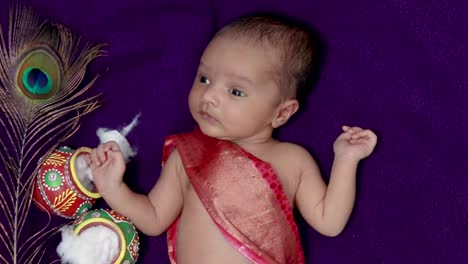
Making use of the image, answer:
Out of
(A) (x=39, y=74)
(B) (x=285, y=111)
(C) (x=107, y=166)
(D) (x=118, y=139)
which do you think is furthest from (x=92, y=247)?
(B) (x=285, y=111)

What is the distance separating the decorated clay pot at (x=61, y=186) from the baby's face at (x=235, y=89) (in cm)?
29

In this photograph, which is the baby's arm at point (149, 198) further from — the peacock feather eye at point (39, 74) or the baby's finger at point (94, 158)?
the peacock feather eye at point (39, 74)

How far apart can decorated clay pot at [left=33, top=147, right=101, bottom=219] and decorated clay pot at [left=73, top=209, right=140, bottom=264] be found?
0.04 meters

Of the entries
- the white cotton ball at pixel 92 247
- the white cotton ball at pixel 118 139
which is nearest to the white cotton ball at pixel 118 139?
the white cotton ball at pixel 118 139

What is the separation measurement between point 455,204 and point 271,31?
57 centimetres

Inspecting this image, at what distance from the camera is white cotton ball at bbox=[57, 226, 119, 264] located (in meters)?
1.65

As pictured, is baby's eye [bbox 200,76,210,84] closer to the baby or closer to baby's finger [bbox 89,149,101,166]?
the baby

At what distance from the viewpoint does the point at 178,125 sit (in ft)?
6.19

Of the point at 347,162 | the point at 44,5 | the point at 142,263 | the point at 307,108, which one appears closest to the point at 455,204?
the point at 347,162

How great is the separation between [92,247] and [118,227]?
75 millimetres

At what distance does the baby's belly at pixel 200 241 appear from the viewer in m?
1.66

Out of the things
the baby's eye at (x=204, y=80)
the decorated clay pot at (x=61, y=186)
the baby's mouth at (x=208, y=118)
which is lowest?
the decorated clay pot at (x=61, y=186)

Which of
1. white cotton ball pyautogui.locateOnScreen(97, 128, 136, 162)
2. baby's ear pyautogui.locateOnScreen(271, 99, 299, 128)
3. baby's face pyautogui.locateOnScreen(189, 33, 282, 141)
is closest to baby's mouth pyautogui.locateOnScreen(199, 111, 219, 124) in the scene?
baby's face pyautogui.locateOnScreen(189, 33, 282, 141)

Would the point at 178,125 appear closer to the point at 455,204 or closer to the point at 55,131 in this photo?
the point at 55,131
